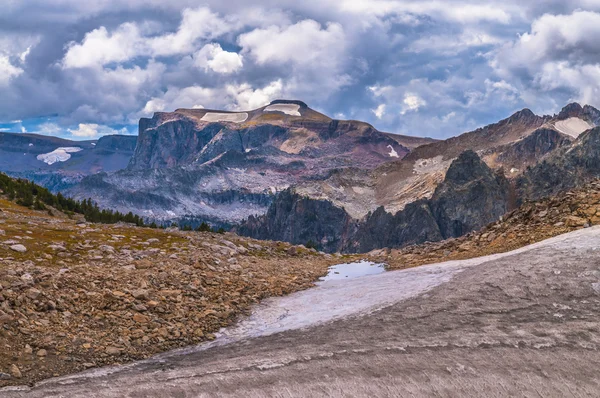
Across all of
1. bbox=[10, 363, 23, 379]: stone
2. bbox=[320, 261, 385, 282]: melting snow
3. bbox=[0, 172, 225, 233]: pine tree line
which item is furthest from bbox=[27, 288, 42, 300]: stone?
bbox=[0, 172, 225, 233]: pine tree line

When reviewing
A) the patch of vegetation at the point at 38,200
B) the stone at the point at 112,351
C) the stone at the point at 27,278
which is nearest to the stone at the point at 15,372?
the stone at the point at 112,351

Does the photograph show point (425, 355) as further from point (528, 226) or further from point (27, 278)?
point (528, 226)

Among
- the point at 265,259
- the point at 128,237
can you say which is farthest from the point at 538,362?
the point at 128,237

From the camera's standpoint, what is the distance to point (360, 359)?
15.6 meters

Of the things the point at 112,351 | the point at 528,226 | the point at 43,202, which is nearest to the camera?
the point at 112,351

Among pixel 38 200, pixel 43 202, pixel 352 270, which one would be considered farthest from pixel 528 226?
pixel 43 202

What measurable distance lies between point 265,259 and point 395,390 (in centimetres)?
2721

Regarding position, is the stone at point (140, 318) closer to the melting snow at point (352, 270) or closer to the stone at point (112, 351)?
the stone at point (112, 351)

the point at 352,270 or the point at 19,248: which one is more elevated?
the point at 19,248

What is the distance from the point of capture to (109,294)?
2091 cm

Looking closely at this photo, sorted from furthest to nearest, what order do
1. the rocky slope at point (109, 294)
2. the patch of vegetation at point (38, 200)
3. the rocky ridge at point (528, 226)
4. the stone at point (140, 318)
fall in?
the patch of vegetation at point (38, 200), the rocky ridge at point (528, 226), the stone at point (140, 318), the rocky slope at point (109, 294)

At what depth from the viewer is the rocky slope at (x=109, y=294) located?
16438 millimetres

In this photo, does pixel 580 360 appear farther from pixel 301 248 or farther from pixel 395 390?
pixel 301 248

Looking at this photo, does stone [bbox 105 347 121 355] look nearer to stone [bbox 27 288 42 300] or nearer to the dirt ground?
the dirt ground
